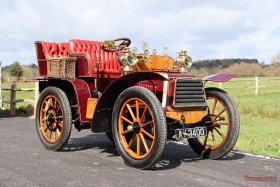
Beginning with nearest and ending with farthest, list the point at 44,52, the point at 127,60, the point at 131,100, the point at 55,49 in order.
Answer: the point at 131,100, the point at 127,60, the point at 44,52, the point at 55,49

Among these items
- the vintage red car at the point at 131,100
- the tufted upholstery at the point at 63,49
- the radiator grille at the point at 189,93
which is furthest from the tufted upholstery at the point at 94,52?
the radiator grille at the point at 189,93

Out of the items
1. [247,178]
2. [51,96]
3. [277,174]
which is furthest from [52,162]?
[277,174]

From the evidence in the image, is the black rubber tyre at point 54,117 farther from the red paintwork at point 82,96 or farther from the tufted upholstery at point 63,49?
the tufted upholstery at point 63,49

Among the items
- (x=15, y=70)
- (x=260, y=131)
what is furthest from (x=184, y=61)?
(x=15, y=70)

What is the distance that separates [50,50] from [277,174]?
4.32 meters

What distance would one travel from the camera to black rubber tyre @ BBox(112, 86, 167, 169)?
4.33m

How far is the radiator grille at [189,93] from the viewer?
4.77 meters

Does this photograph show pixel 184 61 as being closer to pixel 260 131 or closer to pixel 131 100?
pixel 131 100

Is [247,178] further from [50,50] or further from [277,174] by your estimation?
[50,50]

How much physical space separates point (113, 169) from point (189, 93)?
4.65 feet

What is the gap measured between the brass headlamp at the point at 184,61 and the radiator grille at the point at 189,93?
2.41 ft

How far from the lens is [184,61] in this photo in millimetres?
5699

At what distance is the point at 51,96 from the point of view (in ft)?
20.4

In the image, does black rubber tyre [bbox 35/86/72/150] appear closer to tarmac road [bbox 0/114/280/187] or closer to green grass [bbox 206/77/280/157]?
tarmac road [bbox 0/114/280/187]
